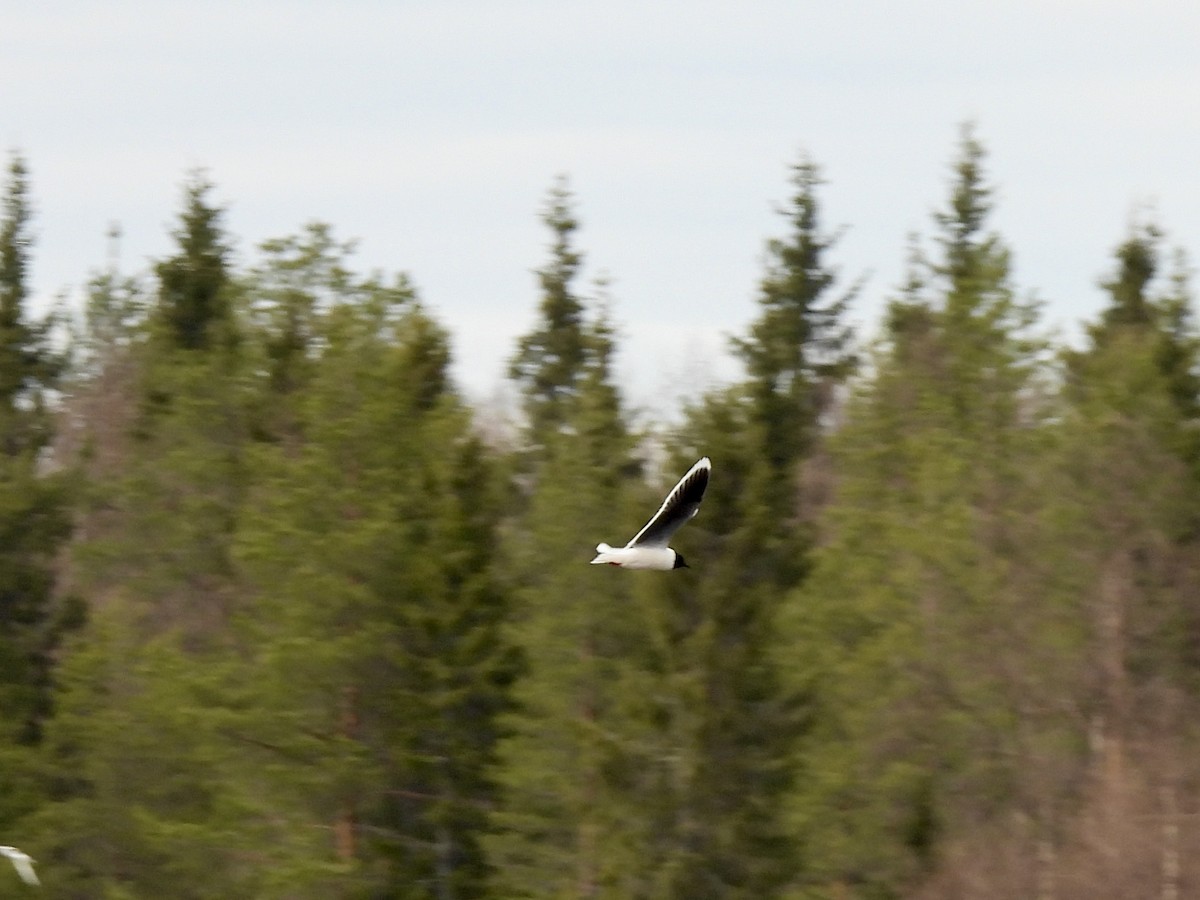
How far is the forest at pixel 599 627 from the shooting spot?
1201 inches

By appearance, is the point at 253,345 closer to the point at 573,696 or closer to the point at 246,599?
the point at 246,599

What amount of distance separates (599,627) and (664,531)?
705 inches

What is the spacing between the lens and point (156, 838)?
3356 centimetres

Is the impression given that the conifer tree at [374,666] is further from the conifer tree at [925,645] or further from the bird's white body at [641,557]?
the bird's white body at [641,557]

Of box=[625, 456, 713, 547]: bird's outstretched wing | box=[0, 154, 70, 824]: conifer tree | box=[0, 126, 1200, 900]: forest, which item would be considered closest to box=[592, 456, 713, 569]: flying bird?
box=[625, 456, 713, 547]: bird's outstretched wing

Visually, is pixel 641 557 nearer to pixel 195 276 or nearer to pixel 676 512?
pixel 676 512

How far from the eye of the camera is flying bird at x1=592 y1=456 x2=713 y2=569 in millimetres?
15625

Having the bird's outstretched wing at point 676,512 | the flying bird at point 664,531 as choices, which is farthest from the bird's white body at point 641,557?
the bird's outstretched wing at point 676,512

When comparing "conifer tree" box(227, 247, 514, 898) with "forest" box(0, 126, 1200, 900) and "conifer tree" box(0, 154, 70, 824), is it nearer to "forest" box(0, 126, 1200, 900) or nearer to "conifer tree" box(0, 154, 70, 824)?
"forest" box(0, 126, 1200, 900)

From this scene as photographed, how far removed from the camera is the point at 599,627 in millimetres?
33844

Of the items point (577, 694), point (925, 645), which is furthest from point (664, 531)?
point (925, 645)

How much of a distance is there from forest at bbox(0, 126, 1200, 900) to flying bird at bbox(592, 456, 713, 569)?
13288mm

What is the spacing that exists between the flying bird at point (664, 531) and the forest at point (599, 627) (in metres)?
13.3

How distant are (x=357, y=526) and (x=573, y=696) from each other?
407 centimetres
